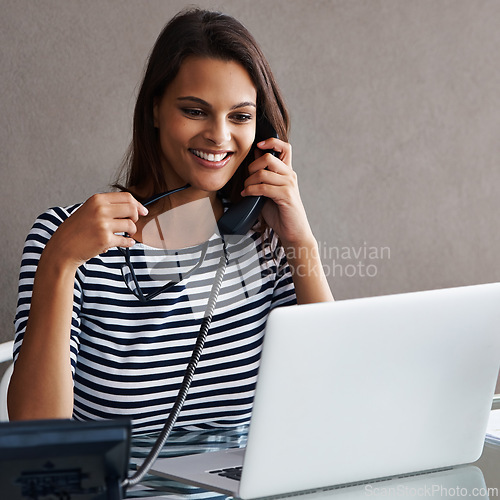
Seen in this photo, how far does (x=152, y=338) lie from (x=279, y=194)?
1.25 feet

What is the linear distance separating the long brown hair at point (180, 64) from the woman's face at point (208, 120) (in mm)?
20

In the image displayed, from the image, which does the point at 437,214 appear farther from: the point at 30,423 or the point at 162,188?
the point at 30,423

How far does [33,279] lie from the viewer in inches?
49.8

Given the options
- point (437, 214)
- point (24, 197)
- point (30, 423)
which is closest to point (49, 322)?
point (30, 423)

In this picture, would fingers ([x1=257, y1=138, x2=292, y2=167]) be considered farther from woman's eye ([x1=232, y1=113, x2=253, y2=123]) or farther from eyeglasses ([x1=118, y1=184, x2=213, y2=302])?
eyeglasses ([x1=118, y1=184, x2=213, y2=302])

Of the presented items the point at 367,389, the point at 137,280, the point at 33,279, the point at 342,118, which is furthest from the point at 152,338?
the point at 342,118

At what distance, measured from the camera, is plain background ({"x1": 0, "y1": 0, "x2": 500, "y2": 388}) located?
194 cm

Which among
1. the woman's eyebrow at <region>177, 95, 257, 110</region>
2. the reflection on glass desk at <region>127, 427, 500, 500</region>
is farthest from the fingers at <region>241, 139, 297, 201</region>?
the reflection on glass desk at <region>127, 427, 500, 500</region>

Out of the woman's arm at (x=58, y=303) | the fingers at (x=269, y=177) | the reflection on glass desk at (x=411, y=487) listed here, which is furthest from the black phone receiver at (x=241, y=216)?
the reflection on glass desk at (x=411, y=487)

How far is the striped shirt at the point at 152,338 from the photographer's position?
A: 4.35 ft

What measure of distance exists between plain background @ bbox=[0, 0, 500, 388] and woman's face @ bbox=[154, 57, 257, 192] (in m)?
0.62

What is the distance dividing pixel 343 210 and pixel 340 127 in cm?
27

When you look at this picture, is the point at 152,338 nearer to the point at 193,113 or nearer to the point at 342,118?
the point at 193,113

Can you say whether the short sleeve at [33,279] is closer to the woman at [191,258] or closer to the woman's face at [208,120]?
the woman at [191,258]
